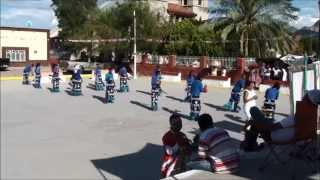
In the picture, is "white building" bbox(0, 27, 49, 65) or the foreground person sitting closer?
the foreground person sitting

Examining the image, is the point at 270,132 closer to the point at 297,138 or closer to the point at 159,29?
the point at 297,138

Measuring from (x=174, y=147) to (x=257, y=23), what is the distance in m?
29.9

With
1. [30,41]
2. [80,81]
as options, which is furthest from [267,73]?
[30,41]

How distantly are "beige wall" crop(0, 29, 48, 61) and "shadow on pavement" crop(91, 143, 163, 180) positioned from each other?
44603mm

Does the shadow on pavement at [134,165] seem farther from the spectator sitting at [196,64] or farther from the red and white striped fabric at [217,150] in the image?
the spectator sitting at [196,64]

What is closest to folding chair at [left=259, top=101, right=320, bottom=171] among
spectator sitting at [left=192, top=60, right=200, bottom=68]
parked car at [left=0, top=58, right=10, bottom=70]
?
spectator sitting at [left=192, top=60, right=200, bottom=68]

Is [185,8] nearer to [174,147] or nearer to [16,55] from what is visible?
[16,55]

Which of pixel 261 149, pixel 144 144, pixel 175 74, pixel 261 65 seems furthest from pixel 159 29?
pixel 261 149

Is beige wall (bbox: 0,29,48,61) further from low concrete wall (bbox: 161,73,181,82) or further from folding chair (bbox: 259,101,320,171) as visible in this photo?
folding chair (bbox: 259,101,320,171)

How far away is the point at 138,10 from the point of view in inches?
1678

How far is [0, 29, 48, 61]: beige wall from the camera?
5488 centimetres

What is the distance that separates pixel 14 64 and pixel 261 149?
4942 centimetres

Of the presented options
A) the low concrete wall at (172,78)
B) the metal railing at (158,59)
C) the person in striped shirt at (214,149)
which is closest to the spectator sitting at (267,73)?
the low concrete wall at (172,78)

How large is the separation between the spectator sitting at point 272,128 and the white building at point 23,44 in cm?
4905
